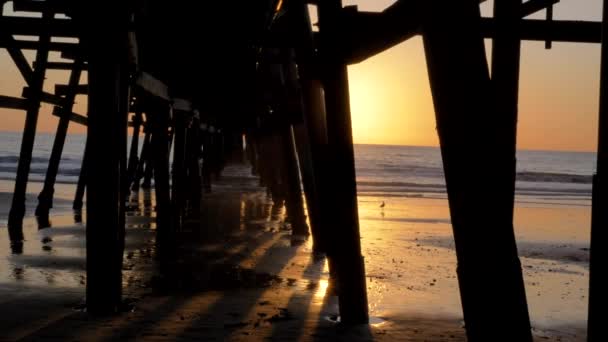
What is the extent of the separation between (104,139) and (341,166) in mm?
1485

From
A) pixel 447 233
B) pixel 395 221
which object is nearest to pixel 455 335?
pixel 447 233

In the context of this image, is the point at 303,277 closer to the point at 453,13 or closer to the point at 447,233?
the point at 453,13

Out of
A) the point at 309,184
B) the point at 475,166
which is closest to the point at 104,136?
the point at 475,166

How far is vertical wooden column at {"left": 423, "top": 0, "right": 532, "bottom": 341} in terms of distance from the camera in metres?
2.20

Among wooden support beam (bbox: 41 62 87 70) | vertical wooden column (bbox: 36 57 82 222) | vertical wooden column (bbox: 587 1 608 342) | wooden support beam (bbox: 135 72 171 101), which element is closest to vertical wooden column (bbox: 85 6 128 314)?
wooden support beam (bbox: 135 72 171 101)

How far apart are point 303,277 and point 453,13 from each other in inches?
190

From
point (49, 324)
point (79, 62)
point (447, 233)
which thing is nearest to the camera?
point (49, 324)

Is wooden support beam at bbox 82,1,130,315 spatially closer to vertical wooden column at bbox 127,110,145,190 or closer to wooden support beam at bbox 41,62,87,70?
wooden support beam at bbox 41,62,87,70

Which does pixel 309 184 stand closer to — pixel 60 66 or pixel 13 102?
pixel 13 102

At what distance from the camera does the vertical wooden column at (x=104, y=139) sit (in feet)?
15.2

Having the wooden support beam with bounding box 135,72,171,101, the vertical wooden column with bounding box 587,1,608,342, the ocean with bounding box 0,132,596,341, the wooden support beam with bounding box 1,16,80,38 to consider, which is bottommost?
the ocean with bounding box 0,132,596,341

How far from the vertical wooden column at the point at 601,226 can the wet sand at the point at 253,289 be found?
103 inches

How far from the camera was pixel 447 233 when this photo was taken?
40.6 feet

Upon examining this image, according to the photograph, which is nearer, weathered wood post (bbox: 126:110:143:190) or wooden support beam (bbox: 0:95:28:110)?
wooden support beam (bbox: 0:95:28:110)
